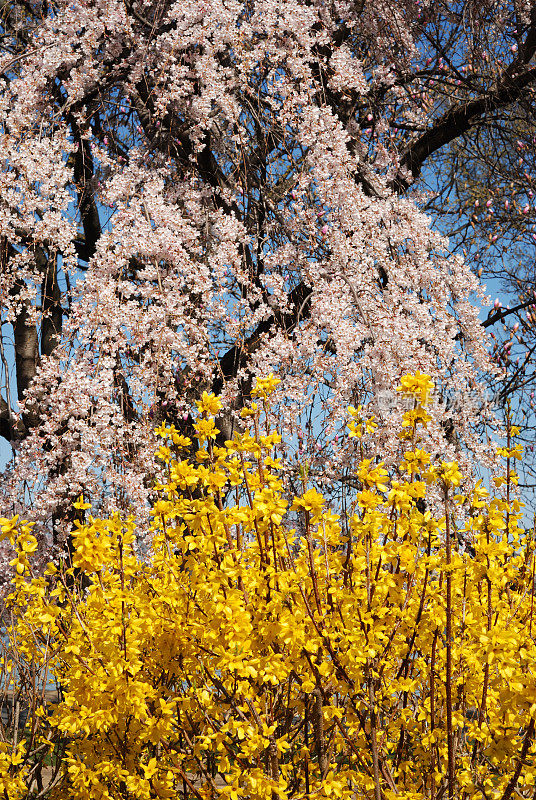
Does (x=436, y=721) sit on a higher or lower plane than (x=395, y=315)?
lower

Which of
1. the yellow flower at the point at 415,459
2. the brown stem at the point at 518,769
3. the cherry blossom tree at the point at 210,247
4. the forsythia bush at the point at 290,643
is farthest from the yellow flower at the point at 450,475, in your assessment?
the cherry blossom tree at the point at 210,247

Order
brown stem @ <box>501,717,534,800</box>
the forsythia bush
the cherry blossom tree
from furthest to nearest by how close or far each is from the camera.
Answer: the cherry blossom tree
the forsythia bush
brown stem @ <box>501,717,534,800</box>

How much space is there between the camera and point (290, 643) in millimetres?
2211

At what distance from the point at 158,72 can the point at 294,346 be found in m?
2.61

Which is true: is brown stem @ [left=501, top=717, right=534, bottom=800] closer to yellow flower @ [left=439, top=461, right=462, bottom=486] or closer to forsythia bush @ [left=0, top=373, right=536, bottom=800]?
forsythia bush @ [left=0, top=373, right=536, bottom=800]

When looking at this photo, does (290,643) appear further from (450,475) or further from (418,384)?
(418,384)

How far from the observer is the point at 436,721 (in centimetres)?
272

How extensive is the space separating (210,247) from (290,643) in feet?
→ 13.8

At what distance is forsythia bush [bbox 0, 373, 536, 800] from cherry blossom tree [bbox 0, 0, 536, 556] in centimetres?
234

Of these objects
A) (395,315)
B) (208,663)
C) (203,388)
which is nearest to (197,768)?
(208,663)

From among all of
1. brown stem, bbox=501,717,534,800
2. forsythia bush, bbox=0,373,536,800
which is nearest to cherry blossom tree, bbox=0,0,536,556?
forsythia bush, bbox=0,373,536,800

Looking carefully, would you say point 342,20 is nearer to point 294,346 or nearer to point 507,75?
point 507,75

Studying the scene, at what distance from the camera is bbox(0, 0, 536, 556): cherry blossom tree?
207 inches

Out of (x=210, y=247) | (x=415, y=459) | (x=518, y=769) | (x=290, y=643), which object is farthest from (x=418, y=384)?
(x=210, y=247)
